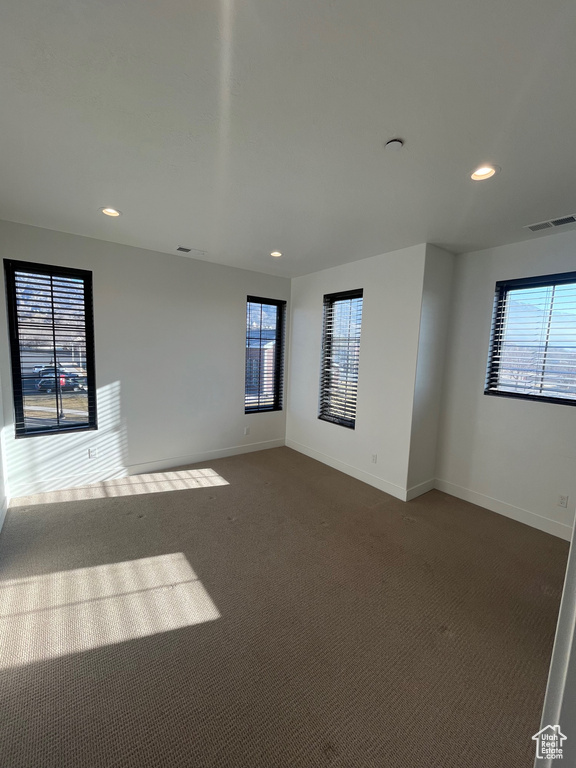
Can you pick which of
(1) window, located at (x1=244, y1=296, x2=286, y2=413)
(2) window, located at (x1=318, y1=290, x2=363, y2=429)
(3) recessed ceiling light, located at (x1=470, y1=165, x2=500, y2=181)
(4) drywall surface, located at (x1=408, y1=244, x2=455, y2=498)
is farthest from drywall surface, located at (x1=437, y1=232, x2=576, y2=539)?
(1) window, located at (x1=244, y1=296, x2=286, y2=413)

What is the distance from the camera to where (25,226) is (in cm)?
296

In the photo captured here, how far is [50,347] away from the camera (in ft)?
10.5

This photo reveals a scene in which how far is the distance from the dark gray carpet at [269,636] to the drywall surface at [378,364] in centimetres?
74

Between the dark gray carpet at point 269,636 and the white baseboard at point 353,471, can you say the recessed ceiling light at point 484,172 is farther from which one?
the white baseboard at point 353,471

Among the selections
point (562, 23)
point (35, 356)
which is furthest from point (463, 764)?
point (35, 356)

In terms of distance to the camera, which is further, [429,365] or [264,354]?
[264,354]

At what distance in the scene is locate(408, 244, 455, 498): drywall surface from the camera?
126 inches

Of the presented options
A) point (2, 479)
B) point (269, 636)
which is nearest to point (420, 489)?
point (269, 636)

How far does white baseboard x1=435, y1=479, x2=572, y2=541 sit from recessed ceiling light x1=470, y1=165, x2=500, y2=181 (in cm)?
285

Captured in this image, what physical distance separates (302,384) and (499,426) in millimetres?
2522

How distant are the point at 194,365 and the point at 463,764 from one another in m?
3.84

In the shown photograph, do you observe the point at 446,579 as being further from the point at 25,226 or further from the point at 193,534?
the point at 25,226

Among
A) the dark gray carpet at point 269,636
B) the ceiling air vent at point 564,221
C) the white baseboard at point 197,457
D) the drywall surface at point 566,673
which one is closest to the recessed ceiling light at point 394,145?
the ceiling air vent at point 564,221

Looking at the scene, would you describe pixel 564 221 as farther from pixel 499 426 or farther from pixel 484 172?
pixel 499 426
